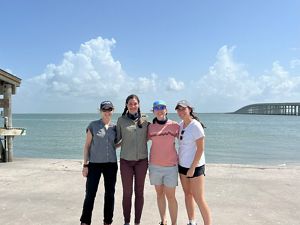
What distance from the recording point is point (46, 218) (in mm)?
5086

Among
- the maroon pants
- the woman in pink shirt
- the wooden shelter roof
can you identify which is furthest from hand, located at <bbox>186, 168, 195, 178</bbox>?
the wooden shelter roof

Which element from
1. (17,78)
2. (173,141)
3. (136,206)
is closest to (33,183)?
(136,206)

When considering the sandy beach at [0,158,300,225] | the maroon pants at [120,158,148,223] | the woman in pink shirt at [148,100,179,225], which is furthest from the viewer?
the sandy beach at [0,158,300,225]

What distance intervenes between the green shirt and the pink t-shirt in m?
0.13

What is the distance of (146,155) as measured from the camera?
4.49m

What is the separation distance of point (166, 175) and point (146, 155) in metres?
0.39

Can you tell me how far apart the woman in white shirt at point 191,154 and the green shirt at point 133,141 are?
496mm

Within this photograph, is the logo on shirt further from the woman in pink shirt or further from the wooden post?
the wooden post

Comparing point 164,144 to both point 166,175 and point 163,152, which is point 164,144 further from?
point 166,175

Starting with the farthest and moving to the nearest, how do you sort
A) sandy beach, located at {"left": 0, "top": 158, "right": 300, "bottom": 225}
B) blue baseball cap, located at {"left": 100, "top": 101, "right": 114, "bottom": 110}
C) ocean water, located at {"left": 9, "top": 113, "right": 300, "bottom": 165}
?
1. ocean water, located at {"left": 9, "top": 113, "right": 300, "bottom": 165}
2. sandy beach, located at {"left": 0, "top": 158, "right": 300, "bottom": 225}
3. blue baseball cap, located at {"left": 100, "top": 101, "right": 114, "bottom": 110}

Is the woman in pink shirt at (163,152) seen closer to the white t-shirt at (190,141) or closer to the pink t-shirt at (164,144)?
the pink t-shirt at (164,144)

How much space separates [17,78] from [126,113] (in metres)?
8.38

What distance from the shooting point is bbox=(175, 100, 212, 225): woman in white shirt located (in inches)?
167

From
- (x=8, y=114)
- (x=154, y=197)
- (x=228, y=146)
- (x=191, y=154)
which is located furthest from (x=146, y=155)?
(x=228, y=146)
